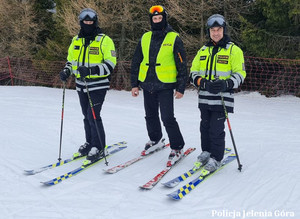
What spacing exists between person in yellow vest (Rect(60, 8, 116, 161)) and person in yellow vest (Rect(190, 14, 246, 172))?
3.63ft

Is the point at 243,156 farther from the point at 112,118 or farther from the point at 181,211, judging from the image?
the point at 112,118

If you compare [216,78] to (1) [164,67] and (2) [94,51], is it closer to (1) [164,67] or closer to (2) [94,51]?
(1) [164,67]

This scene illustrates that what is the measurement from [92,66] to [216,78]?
1.52 meters

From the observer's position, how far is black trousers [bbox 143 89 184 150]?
3.91m

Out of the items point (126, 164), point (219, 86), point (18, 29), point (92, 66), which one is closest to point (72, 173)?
point (126, 164)

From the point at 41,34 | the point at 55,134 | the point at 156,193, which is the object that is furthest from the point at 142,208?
the point at 41,34

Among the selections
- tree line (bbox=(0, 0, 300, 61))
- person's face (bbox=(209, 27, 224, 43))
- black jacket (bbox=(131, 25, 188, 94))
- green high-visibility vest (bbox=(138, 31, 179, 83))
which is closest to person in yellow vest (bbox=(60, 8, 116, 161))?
black jacket (bbox=(131, 25, 188, 94))

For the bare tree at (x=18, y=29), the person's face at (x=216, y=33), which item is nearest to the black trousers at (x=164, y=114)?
the person's face at (x=216, y=33)

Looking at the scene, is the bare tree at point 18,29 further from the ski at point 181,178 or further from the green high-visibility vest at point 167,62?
the ski at point 181,178

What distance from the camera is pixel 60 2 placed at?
1428cm

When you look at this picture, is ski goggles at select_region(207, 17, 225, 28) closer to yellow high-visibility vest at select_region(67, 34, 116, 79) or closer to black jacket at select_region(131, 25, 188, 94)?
black jacket at select_region(131, 25, 188, 94)

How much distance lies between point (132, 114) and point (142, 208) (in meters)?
4.51

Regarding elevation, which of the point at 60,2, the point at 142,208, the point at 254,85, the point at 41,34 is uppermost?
the point at 60,2

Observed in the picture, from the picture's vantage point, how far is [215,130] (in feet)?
11.9
